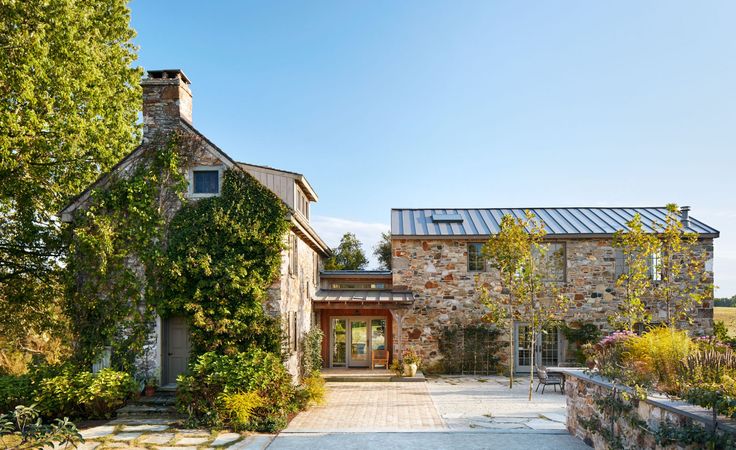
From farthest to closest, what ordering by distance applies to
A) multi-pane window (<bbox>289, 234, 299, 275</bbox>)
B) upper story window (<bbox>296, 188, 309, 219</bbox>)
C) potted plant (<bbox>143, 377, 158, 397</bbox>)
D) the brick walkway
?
upper story window (<bbox>296, 188, 309, 219</bbox>)
multi-pane window (<bbox>289, 234, 299, 275</bbox>)
potted plant (<bbox>143, 377, 158, 397</bbox>)
the brick walkway

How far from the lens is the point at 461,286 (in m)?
20.9

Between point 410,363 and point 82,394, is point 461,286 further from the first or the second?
point 82,394

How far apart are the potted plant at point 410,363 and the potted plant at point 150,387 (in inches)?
348

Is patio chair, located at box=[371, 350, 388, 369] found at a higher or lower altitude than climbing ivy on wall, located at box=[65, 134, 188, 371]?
lower

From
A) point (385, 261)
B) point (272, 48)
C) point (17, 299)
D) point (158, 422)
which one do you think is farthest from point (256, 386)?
point (385, 261)

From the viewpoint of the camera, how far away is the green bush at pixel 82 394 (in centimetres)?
1220

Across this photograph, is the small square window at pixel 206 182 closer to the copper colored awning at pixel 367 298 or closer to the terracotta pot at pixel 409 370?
the copper colored awning at pixel 367 298

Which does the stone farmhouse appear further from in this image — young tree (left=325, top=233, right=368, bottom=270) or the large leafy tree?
young tree (left=325, top=233, right=368, bottom=270)

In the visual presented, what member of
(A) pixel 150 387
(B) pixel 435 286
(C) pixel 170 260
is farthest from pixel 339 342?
(C) pixel 170 260

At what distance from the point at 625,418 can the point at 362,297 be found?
1235cm

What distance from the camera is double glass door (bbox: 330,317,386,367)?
21.4m

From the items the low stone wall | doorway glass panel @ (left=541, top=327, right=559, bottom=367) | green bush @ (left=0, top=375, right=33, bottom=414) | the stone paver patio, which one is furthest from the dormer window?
doorway glass panel @ (left=541, top=327, right=559, bottom=367)

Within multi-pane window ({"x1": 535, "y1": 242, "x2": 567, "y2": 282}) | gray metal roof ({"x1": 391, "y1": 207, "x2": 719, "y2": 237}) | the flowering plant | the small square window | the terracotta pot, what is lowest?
the terracotta pot

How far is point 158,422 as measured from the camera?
39.7ft
